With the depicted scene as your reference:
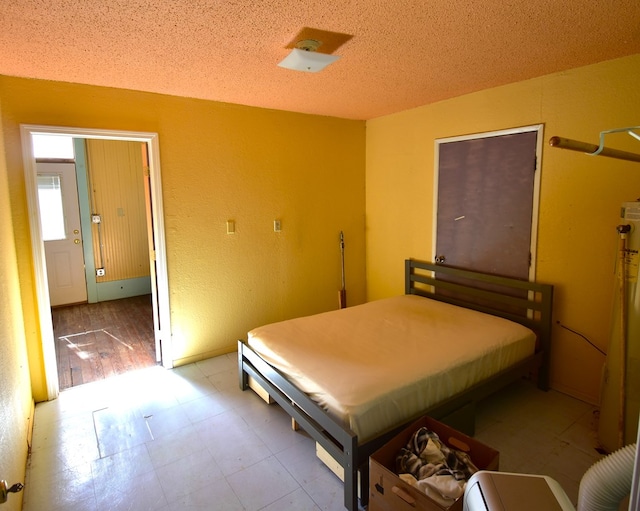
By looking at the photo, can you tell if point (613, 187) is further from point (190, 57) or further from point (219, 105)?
point (219, 105)

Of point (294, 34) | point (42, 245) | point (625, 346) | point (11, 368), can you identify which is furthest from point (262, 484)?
point (294, 34)

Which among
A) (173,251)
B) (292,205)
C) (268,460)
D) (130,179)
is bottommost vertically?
(268,460)

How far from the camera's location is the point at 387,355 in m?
2.41

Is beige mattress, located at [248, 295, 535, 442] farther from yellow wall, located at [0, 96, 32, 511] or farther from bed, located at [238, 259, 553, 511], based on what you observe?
yellow wall, located at [0, 96, 32, 511]

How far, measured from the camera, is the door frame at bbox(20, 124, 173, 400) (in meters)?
2.73

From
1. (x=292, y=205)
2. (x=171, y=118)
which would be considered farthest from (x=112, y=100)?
(x=292, y=205)

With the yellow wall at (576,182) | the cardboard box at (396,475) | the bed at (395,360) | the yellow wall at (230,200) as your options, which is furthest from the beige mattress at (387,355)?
the yellow wall at (230,200)

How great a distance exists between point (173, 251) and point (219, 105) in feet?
4.46

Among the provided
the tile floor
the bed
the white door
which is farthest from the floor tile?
the white door

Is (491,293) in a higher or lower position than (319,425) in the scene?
higher

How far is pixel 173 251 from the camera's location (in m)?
3.36

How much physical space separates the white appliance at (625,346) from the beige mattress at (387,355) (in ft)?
1.98

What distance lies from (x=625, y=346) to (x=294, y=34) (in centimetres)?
250

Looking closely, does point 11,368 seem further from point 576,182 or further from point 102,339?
point 576,182
